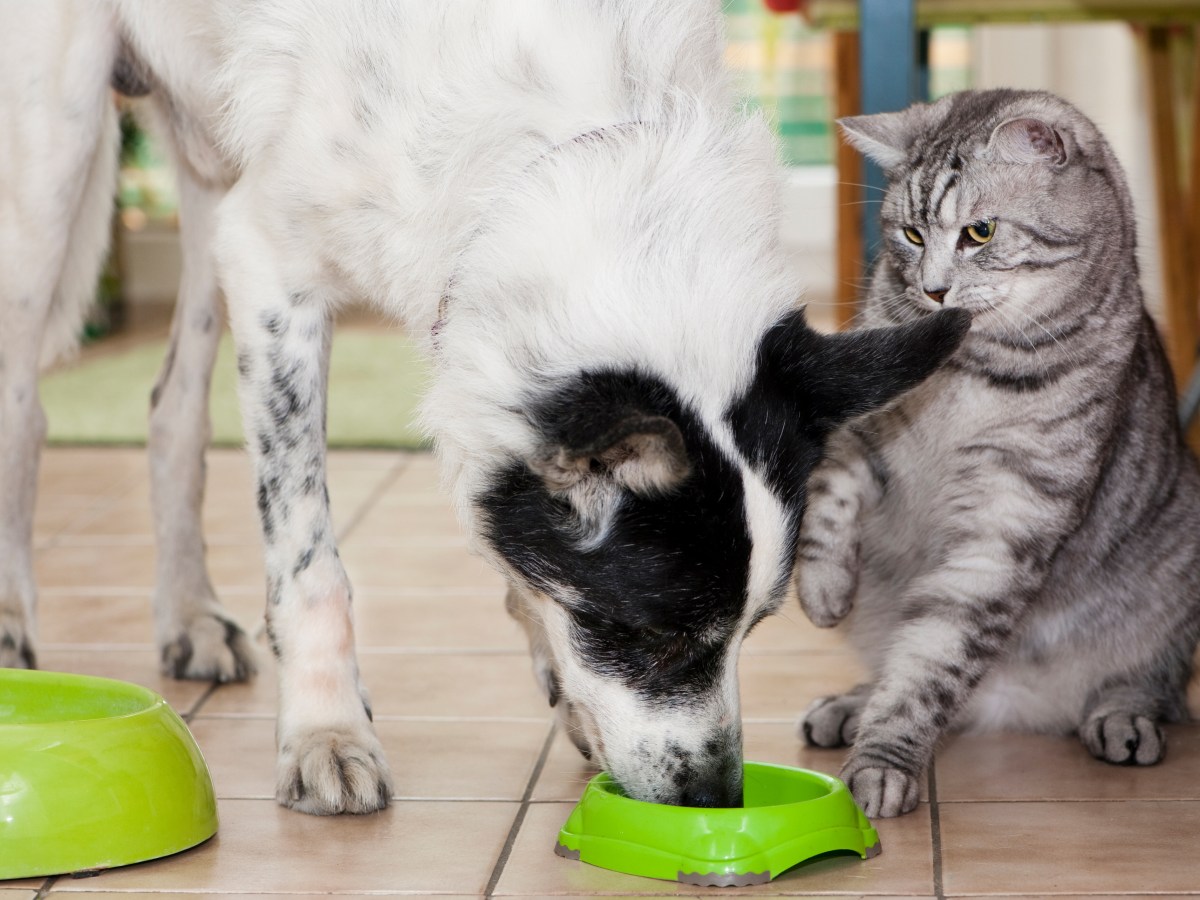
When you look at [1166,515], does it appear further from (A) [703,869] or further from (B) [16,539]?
(B) [16,539]

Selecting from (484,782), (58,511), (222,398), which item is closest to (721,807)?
(484,782)

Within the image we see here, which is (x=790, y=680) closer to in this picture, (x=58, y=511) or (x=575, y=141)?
(x=575, y=141)

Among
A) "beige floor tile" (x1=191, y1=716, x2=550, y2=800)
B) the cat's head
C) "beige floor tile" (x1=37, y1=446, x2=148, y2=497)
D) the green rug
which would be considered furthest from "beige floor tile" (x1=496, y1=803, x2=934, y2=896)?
"beige floor tile" (x1=37, y1=446, x2=148, y2=497)

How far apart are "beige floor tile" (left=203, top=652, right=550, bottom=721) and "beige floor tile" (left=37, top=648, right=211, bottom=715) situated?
5cm

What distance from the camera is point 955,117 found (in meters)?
2.28

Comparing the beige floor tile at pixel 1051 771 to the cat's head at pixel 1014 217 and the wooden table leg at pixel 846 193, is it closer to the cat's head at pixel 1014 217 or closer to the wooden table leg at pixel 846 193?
the cat's head at pixel 1014 217

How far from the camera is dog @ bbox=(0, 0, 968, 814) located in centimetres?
170

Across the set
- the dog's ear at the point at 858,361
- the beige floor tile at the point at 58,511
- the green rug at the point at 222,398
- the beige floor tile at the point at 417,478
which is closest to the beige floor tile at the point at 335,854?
the dog's ear at the point at 858,361

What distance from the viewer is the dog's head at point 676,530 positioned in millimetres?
1673

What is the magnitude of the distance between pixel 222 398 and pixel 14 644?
3003mm

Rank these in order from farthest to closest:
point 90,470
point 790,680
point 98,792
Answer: point 90,470, point 790,680, point 98,792

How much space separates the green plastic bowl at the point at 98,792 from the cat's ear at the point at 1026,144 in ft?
4.19

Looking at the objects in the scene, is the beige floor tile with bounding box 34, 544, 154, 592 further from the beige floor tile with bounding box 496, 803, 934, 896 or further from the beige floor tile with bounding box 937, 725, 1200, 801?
the beige floor tile with bounding box 937, 725, 1200, 801

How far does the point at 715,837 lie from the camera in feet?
5.73
